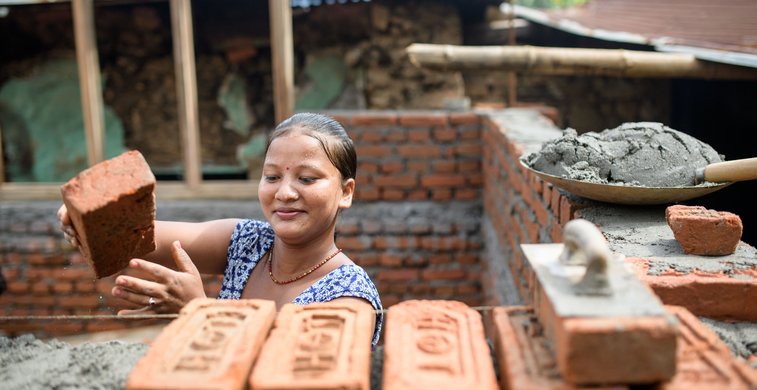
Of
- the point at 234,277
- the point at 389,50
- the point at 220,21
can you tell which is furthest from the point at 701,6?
the point at 234,277

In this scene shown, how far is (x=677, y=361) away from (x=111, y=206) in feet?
4.29

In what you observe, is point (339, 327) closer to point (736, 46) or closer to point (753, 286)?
point (753, 286)

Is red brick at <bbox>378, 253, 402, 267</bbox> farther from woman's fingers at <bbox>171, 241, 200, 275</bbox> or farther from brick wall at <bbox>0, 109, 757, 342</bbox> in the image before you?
woman's fingers at <bbox>171, 241, 200, 275</bbox>

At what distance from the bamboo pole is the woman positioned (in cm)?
200

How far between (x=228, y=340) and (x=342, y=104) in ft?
17.8

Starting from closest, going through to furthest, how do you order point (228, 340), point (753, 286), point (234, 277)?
1. point (228, 340)
2. point (753, 286)
3. point (234, 277)

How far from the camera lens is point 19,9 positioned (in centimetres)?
662

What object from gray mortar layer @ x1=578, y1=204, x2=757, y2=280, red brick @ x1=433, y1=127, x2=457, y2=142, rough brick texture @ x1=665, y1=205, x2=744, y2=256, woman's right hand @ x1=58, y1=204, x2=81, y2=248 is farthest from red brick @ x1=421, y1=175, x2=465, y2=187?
woman's right hand @ x1=58, y1=204, x2=81, y2=248

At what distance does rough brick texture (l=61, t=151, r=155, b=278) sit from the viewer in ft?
5.04

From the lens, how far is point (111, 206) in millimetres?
1565

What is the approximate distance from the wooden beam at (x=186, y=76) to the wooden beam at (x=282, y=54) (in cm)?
68

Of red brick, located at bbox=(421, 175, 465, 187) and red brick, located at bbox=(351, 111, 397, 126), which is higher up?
red brick, located at bbox=(351, 111, 397, 126)

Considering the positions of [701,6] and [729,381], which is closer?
[729,381]

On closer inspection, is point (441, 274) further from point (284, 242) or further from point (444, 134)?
point (284, 242)
